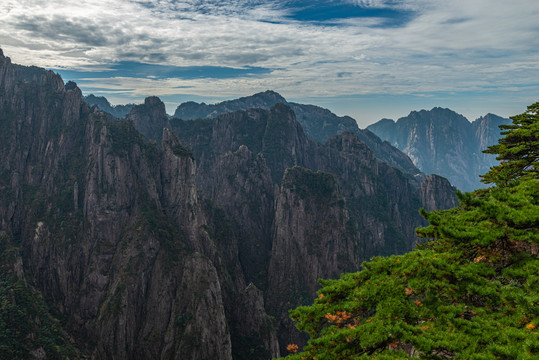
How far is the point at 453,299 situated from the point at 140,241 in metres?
84.6

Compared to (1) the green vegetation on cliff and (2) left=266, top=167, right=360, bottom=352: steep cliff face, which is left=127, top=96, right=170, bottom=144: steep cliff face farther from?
(1) the green vegetation on cliff

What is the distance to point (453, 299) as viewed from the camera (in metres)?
12.9

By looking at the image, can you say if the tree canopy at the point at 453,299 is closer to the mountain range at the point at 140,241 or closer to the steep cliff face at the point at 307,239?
the mountain range at the point at 140,241

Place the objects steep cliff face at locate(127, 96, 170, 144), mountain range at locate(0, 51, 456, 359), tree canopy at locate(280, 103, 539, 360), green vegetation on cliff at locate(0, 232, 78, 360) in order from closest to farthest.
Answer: tree canopy at locate(280, 103, 539, 360)
green vegetation on cliff at locate(0, 232, 78, 360)
mountain range at locate(0, 51, 456, 359)
steep cliff face at locate(127, 96, 170, 144)

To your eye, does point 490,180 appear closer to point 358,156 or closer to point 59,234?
point 59,234

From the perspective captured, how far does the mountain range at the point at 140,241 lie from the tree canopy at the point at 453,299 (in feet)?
212

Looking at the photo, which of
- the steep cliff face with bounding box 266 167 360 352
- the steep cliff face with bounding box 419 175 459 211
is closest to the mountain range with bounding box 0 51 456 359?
the steep cliff face with bounding box 266 167 360 352

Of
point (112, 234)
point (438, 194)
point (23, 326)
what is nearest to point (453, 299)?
point (23, 326)

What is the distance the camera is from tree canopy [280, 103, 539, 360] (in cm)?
1023

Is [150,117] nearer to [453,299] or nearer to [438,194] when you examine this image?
[438,194]

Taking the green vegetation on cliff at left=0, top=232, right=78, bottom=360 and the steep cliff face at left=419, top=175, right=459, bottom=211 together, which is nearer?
the green vegetation on cliff at left=0, top=232, right=78, bottom=360

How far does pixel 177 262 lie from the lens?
84.0 meters

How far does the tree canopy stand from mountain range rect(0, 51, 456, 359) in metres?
64.7

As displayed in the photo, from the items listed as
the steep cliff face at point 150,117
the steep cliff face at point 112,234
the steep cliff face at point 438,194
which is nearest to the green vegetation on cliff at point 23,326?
the steep cliff face at point 112,234
